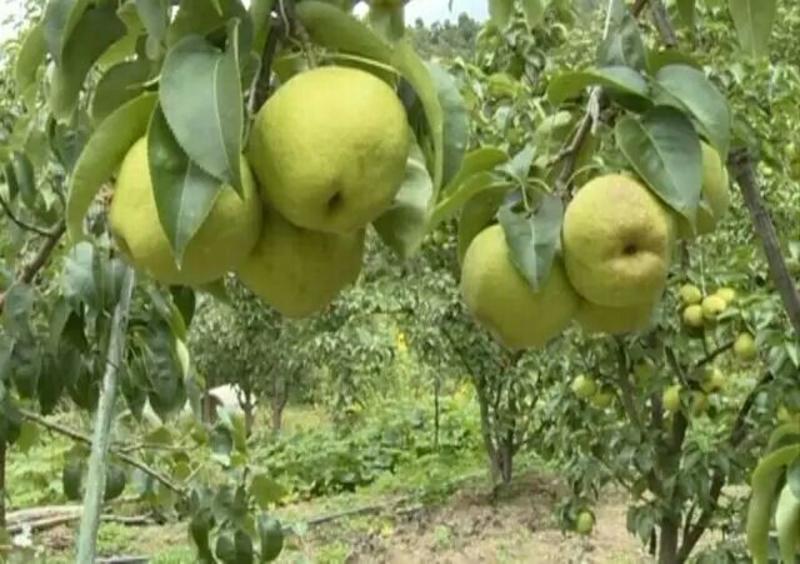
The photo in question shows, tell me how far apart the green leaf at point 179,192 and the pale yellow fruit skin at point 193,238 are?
0.02 metres

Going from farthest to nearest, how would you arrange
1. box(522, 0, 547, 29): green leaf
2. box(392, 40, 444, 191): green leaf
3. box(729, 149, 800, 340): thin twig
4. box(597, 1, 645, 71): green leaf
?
box(522, 0, 547, 29): green leaf
box(729, 149, 800, 340): thin twig
box(597, 1, 645, 71): green leaf
box(392, 40, 444, 191): green leaf

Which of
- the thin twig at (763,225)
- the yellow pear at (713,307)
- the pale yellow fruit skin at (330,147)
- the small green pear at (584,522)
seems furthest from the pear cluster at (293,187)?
the small green pear at (584,522)

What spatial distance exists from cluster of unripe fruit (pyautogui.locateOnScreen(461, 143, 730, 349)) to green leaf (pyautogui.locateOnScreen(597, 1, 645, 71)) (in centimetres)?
9

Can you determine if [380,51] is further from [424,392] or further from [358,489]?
[424,392]

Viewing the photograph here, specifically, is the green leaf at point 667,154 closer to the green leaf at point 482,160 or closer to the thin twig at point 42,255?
the green leaf at point 482,160

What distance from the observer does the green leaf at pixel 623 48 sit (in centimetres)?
94

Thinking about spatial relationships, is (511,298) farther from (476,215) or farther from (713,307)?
(713,307)

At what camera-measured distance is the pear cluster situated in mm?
638

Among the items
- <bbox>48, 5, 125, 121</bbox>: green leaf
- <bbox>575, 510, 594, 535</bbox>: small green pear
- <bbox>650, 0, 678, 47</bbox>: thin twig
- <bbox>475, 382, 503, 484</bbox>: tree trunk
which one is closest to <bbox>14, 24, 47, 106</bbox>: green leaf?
<bbox>48, 5, 125, 121</bbox>: green leaf

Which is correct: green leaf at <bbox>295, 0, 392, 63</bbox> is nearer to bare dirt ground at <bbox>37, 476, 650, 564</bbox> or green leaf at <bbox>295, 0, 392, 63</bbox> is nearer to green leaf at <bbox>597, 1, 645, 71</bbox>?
green leaf at <bbox>597, 1, 645, 71</bbox>

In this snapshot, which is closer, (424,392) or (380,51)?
(380,51)

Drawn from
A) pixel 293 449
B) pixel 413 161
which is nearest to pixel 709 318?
pixel 413 161

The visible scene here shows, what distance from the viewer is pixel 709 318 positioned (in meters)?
2.80

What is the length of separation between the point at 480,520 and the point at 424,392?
4760mm
